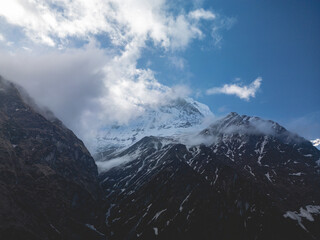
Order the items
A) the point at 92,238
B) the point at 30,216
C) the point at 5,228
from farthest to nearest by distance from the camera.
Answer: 1. the point at 92,238
2. the point at 30,216
3. the point at 5,228

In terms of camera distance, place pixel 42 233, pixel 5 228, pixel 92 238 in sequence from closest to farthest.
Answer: pixel 5 228
pixel 42 233
pixel 92 238

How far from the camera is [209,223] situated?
193375 millimetres

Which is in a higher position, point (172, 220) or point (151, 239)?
point (172, 220)

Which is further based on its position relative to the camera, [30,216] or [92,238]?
[92,238]

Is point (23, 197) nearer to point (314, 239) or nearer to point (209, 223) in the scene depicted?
point (209, 223)

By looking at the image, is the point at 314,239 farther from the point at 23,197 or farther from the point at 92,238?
the point at 23,197

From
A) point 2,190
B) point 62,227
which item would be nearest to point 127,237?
point 62,227

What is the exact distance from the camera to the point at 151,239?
7047 inches

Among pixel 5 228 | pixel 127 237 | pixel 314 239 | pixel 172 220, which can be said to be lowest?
pixel 5 228

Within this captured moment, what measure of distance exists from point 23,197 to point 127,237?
88.8 meters

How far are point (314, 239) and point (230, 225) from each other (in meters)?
66.8

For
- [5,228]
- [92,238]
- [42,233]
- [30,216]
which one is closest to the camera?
[5,228]

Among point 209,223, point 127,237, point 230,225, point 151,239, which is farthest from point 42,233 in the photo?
point 230,225

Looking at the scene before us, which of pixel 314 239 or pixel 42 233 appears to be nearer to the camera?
pixel 42 233
